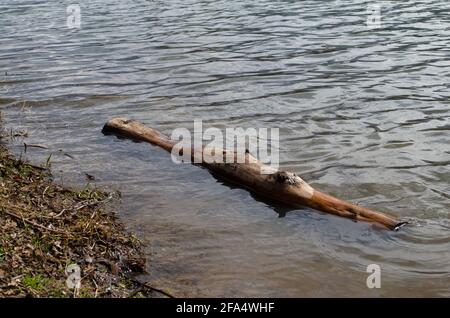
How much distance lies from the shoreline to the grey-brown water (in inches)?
10.5

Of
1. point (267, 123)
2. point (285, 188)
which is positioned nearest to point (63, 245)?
point (285, 188)

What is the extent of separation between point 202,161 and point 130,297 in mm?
2986

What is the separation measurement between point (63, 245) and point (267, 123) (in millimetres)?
4524

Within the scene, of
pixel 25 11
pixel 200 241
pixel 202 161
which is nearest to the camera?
pixel 200 241

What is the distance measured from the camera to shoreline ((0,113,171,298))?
3.99 meters

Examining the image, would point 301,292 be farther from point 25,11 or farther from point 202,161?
point 25,11

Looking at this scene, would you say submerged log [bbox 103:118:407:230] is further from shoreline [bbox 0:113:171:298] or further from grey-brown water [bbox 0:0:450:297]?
shoreline [bbox 0:113:171:298]

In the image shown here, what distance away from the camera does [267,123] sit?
27.8 ft

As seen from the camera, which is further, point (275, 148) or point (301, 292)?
point (275, 148)

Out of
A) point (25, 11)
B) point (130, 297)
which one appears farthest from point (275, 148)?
point (25, 11)

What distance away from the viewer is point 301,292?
450 cm

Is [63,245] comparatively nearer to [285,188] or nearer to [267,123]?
[285,188]
